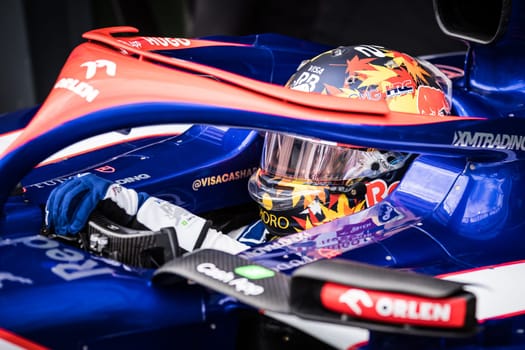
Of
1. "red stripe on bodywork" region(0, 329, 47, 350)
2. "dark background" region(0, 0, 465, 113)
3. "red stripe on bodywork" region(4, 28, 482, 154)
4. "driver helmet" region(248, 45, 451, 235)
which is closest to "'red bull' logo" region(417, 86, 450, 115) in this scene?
"driver helmet" region(248, 45, 451, 235)

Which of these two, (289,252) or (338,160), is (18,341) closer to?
(289,252)

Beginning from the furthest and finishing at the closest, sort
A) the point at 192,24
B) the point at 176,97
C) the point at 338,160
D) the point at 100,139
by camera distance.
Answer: the point at 192,24
the point at 100,139
the point at 338,160
the point at 176,97

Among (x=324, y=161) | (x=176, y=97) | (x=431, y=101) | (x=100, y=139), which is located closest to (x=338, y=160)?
(x=324, y=161)

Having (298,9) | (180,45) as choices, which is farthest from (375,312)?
(298,9)

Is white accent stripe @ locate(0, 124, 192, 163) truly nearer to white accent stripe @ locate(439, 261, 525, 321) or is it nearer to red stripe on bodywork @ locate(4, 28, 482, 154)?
red stripe on bodywork @ locate(4, 28, 482, 154)

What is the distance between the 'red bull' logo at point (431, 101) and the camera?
1621 millimetres

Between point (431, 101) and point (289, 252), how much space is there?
49 cm

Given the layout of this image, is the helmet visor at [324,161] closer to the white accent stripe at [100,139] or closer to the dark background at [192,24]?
the white accent stripe at [100,139]

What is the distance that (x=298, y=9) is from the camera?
12.8 ft

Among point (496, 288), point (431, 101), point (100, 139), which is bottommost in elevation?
point (496, 288)

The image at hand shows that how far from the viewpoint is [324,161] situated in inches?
62.3

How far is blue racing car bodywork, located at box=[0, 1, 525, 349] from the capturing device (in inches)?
43.2

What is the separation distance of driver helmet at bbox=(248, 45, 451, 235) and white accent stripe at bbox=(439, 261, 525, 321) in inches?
12.6

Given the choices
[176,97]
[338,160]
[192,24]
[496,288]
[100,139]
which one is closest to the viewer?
[176,97]
